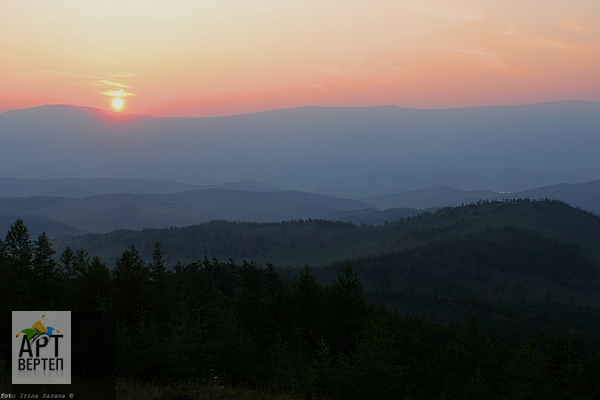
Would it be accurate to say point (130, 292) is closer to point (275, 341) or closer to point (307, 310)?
point (275, 341)

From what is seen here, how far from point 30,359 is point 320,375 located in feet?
51.8

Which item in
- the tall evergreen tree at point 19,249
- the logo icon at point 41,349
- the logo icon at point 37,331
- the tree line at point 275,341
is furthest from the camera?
the tall evergreen tree at point 19,249

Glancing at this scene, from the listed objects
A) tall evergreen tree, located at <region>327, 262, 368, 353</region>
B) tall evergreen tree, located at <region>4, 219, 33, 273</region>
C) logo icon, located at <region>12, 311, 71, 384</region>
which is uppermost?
tall evergreen tree, located at <region>4, 219, 33, 273</region>

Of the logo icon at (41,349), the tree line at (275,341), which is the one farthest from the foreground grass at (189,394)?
the tree line at (275,341)

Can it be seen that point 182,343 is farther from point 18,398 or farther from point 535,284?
point 535,284

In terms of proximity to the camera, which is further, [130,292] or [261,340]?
[261,340]

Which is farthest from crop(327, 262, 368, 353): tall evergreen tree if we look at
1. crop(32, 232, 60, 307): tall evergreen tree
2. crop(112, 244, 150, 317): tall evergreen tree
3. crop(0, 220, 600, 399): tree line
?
crop(32, 232, 60, 307): tall evergreen tree

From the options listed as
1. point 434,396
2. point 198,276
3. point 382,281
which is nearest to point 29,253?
point 198,276

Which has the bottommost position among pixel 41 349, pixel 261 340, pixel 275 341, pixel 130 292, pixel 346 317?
pixel 261 340

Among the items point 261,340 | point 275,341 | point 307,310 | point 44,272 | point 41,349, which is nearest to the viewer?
point 41,349

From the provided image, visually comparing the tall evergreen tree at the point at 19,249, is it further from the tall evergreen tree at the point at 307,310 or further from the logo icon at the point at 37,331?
the logo icon at the point at 37,331

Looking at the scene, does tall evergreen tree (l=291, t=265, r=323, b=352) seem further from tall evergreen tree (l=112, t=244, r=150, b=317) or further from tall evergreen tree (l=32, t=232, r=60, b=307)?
tall evergreen tree (l=32, t=232, r=60, b=307)

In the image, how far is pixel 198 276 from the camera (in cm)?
5141

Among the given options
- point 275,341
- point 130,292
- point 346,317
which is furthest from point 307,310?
point 130,292
